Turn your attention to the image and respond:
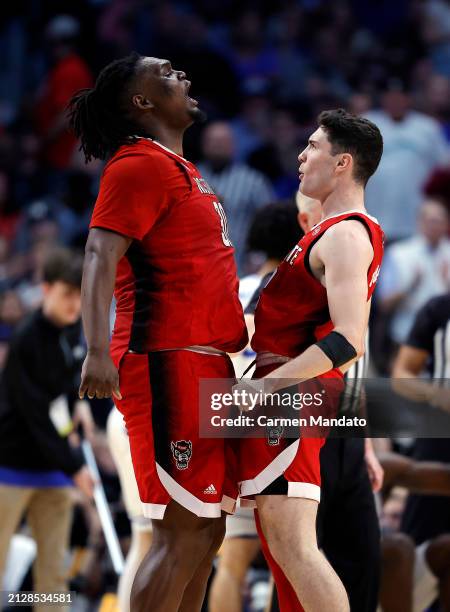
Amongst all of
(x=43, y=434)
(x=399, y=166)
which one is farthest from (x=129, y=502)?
(x=399, y=166)

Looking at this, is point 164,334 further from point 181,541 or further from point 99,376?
point 181,541

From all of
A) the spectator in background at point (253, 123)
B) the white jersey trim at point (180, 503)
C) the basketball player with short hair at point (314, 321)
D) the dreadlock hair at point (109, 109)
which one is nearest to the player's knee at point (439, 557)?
the basketball player with short hair at point (314, 321)

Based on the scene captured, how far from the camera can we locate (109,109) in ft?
14.5

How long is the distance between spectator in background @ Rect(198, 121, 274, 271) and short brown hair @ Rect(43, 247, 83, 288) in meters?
3.19

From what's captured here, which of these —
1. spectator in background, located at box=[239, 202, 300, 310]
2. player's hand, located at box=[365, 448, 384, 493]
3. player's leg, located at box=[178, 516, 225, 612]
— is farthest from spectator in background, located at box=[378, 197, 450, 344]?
player's leg, located at box=[178, 516, 225, 612]

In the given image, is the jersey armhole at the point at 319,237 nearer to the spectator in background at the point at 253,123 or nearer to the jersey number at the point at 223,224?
the jersey number at the point at 223,224

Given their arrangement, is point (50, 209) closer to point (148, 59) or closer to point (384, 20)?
point (384, 20)

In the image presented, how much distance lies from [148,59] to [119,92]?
0.55 ft

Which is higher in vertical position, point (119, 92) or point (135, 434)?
point (119, 92)

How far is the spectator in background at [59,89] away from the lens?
452 inches

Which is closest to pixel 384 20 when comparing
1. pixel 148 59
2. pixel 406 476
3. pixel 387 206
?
pixel 387 206

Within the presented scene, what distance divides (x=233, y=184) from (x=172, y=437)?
595 cm

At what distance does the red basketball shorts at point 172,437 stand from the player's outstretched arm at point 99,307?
0.74ft

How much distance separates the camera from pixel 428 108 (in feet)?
35.6
